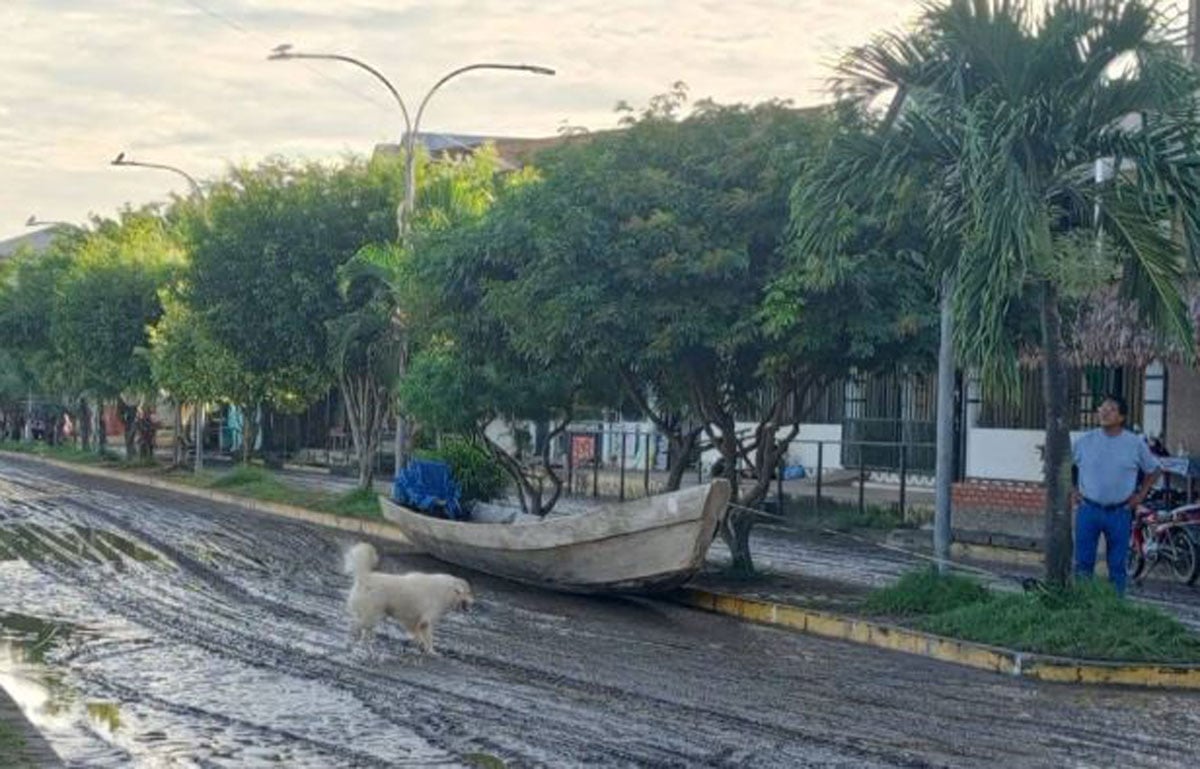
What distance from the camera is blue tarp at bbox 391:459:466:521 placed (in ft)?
76.4

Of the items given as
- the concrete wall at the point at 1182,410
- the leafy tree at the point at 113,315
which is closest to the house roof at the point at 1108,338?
the concrete wall at the point at 1182,410

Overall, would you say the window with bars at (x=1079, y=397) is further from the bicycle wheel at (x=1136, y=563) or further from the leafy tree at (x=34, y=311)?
the leafy tree at (x=34, y=311)

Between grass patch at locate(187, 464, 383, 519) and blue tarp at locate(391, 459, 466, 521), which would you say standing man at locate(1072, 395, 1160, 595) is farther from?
grass patch at locate(187, 464, 383, 519)

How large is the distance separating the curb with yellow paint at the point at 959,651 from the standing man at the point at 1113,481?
1.71 metres

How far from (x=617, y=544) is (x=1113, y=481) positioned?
488 cm

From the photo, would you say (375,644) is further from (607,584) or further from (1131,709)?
(1131,709)

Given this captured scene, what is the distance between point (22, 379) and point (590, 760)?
59.6 meters

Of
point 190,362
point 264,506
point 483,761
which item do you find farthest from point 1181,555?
point 190,362

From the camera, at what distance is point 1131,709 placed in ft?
39.3

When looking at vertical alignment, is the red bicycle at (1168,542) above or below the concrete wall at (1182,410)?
below

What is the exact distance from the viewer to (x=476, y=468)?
25.7 meters

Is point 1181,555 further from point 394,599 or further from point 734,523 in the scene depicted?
point 394,599

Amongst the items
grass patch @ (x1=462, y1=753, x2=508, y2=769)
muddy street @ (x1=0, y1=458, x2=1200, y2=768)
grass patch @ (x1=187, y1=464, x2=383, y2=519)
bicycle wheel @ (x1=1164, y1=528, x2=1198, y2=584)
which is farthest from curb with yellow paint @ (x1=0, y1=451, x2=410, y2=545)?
grass patch @ (x1=462, y1=753, x2=508, y2=769)

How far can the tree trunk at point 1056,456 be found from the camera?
14711 millimetres
